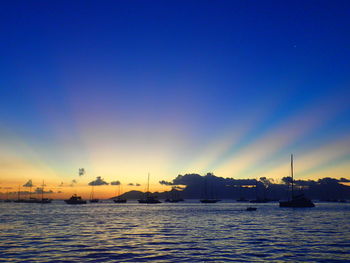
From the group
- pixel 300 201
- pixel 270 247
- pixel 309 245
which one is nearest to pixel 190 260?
pixel 270 247

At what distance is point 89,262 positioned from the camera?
→ 27000 millimetres

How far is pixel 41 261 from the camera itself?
90.6ft

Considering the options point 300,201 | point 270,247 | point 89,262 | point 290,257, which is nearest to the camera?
point 89,262

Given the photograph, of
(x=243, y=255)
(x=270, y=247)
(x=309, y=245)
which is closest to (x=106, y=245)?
(x=243, y=255)

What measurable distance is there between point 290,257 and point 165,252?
12531mm

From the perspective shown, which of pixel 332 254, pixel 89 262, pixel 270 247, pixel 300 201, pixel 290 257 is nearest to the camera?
pixel 89 262

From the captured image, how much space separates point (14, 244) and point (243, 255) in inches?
1094

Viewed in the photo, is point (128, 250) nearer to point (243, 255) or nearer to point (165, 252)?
point (165, 252)

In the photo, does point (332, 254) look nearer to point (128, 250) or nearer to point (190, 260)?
point (190, 260)

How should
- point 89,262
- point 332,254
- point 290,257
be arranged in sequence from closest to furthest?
1. point 89,262
2. point 290,257
3. point 332,254

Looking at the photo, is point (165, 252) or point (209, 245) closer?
point (165, 252)

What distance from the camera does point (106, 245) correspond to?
1444 inches

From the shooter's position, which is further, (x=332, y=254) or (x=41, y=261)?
(x=332, y=254)

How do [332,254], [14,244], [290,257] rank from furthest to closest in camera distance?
[14,244] < [332,254] < [290,257]
